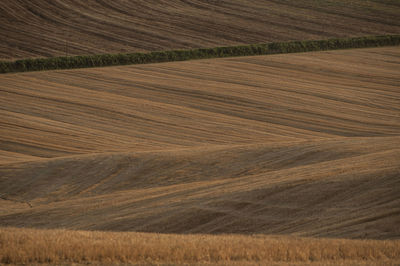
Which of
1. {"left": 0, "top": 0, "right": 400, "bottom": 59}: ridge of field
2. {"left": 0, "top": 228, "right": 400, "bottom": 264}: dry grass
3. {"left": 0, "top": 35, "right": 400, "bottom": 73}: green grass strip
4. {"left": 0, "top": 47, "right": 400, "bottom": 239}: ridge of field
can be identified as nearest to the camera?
{"left": 0, "top": 228, "right": 400, "bottom": 264}: dry grass

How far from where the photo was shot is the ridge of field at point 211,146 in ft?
51.7

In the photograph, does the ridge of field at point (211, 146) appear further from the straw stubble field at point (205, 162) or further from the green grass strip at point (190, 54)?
the green grass strip at point (190, 54)

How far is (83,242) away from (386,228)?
630 cm

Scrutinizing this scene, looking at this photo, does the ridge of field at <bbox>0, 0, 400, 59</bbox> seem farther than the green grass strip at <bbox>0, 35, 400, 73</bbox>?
Yes

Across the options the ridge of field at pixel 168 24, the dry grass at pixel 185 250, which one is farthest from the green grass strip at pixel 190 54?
the dry grass at pixel 185 250

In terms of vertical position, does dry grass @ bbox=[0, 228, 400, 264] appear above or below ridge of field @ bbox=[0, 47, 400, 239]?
above

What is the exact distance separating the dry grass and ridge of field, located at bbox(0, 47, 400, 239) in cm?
198

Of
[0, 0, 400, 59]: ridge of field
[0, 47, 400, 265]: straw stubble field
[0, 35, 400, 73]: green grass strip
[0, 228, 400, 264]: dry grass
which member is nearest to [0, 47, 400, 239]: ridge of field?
[0, 47, 400, 265]: straw stubble field

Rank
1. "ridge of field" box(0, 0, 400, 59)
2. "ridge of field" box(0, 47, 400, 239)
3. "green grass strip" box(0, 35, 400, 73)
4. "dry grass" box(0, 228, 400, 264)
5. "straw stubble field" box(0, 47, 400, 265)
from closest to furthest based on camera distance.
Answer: "dry grass" box(0, 228, 400, 264), "straw stubble field" box(0, 47, 400, 265), "ridge of field" box(0, 47, 400, 239), "green grass strip" box(0, 35, 400, 73), "ridge of field" box(0, 0, 400, 59)

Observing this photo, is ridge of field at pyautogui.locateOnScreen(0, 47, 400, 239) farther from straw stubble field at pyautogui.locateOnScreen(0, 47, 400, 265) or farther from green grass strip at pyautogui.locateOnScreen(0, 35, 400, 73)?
green grass strip at pyautogui.locateOnScreen(0, 35, 400, 73)

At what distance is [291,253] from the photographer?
11.0 meters

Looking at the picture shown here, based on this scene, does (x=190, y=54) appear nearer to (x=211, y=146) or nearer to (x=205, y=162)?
(x=211, y=146)

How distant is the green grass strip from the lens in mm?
38938

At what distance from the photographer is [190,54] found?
43875 mm
